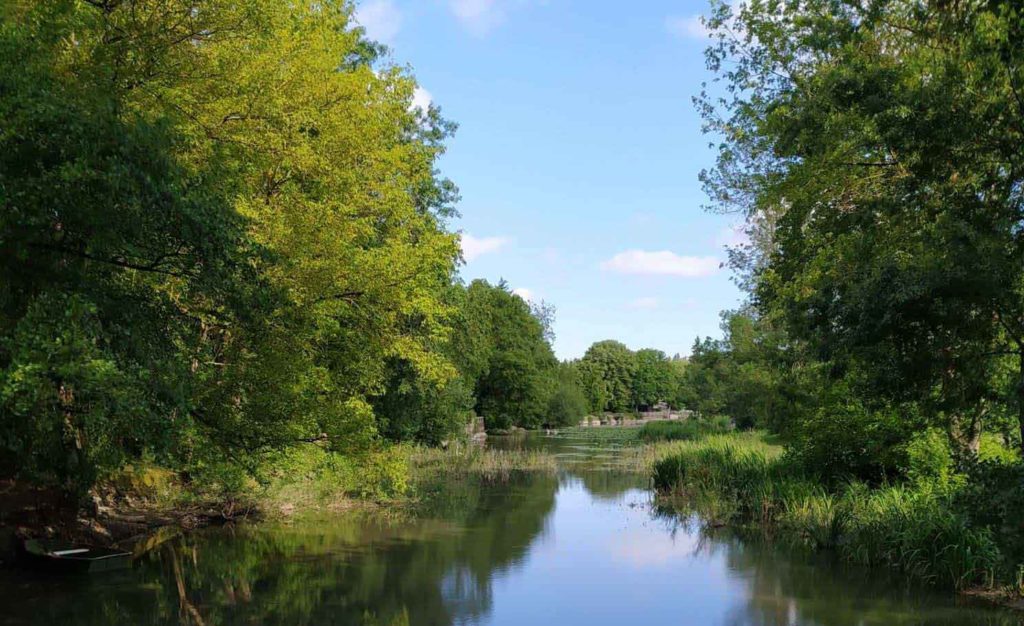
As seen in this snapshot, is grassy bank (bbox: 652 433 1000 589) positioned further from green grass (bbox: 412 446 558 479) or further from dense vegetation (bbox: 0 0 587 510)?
green grass (bbox: 412 446 558 479)

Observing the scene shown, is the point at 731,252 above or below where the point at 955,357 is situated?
above

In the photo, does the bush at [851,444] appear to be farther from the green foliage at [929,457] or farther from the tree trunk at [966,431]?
the tree trunk at [966,431]

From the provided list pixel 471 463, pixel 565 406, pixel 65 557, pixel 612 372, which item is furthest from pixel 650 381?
pixel 65 557

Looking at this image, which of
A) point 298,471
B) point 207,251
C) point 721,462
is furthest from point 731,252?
point 207,251

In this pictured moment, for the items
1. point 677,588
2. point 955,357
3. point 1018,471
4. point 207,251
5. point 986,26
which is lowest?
point 677,588

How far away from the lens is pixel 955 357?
11023 millimetres

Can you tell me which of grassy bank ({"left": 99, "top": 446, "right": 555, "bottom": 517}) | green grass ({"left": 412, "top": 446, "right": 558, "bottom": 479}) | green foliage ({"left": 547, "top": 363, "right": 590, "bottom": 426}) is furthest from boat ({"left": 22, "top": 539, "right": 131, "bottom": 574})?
green foliage ({"left": 547, "top": 363, "right": 590, "bottom": 426})

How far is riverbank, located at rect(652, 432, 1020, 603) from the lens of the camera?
13234 millimetres

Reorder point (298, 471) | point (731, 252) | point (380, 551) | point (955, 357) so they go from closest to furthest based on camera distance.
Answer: point (955, 357) < point (380, 551) < point (298, 471) < point (731, 252)

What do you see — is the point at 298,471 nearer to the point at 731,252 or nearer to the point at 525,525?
the point at 525,525

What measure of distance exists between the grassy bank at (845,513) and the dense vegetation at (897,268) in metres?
0.05

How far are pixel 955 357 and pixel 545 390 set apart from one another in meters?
64.2

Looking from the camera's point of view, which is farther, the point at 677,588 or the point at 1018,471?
the point at 677,588

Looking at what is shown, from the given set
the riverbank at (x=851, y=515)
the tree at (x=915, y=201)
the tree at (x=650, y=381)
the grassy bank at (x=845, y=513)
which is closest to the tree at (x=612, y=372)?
the tree at (x=650, y=381)
